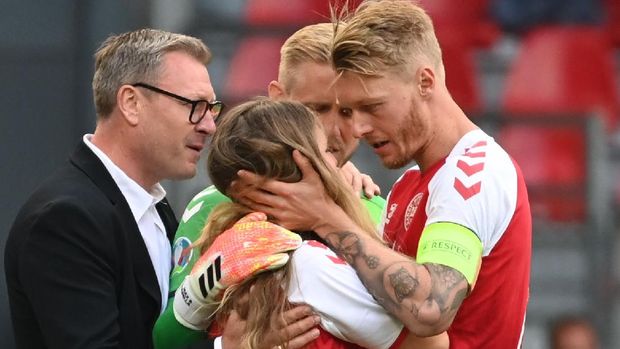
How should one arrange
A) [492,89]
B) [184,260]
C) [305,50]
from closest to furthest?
[184,260] → [305,50] → [492,89]

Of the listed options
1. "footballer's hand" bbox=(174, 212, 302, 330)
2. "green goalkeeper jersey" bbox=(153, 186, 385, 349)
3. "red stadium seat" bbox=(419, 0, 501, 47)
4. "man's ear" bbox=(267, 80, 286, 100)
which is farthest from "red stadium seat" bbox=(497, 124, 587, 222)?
"footballer's hand" bbox=(174, 212, 302, 330)

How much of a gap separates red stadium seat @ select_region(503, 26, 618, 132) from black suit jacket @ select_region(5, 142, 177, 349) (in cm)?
313

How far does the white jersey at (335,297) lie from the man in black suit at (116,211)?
559mm

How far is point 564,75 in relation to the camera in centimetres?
609

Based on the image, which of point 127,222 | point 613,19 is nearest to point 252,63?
point 613,19

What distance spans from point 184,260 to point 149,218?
204 mm

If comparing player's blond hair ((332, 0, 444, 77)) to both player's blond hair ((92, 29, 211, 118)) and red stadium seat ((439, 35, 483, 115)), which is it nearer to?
player's blond hair ((92, 29, 211, 118))

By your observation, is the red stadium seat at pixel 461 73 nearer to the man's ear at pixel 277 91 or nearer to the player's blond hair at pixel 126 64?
the man's ear at pixel 277 91

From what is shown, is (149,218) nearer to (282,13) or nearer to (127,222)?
(127,222)

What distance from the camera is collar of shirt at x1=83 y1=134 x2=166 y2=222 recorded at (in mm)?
3285

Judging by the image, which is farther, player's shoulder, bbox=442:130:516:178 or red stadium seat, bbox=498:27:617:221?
red stadium seat, bbox=498:27:617:221

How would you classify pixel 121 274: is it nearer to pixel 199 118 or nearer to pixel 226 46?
pixel 199 118

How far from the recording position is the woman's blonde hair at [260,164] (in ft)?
8.84

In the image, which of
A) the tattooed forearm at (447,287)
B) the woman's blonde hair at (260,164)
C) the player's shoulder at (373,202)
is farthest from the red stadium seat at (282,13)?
the tattooed forearm at (447,287)
